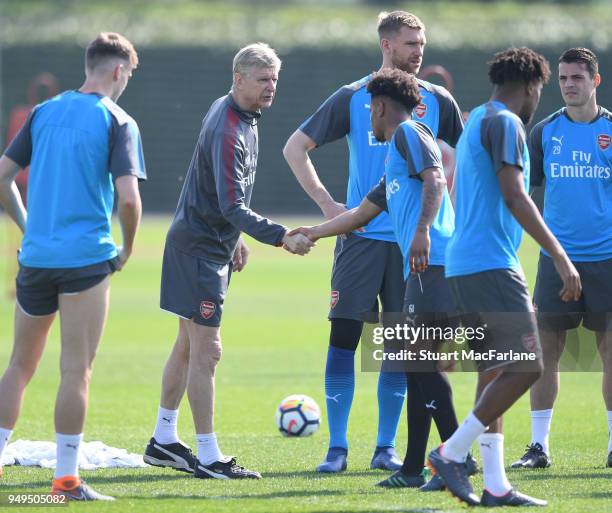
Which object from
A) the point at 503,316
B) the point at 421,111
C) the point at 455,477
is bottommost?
the point at 455,477

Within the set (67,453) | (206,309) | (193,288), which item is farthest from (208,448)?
(67,453)

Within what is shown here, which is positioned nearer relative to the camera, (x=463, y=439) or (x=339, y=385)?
(x=463, y=439)

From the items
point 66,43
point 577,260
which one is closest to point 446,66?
point 66,43

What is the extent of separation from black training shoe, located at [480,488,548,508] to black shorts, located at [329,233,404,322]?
179 centimetres

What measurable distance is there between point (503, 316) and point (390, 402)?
178 cm

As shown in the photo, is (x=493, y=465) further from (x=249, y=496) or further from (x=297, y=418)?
(x=297, y=418)

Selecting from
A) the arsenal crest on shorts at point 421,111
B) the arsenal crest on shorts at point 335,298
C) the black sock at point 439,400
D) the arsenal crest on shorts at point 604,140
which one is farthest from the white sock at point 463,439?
the arsenal crest on shorts at point 604,140

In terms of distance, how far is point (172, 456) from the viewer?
7223 millimetres

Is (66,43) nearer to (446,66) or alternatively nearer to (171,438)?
(446,66)

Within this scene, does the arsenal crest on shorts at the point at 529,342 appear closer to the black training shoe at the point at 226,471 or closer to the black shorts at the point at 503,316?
the black shorts at the point at 503,316

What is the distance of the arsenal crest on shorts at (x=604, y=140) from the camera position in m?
7.61

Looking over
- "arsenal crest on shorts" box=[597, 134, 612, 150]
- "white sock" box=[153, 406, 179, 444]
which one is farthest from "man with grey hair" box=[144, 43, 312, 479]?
"arsenal crest on shorts" box=[597, 134, 612, 150]

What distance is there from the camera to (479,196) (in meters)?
5.84

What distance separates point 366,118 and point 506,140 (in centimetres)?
193
